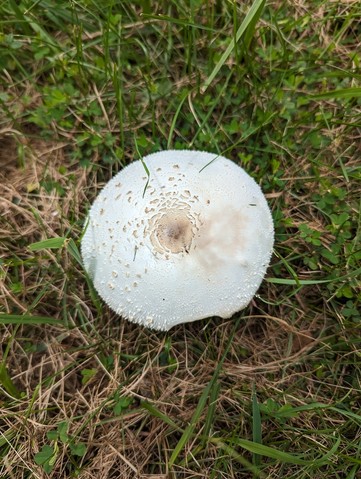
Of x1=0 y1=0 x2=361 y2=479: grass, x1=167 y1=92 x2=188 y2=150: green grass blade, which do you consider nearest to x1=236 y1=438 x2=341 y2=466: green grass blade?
x1=0 y1=0 x2=361 y2=479: grass

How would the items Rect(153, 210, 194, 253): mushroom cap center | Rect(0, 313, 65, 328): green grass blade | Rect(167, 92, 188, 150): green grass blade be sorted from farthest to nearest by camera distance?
Rect(167, 92, 188, 150): green grass blade, Rect(0, 313, 65, 328): green grass blade, Rect(153, 210, 194, 253): mushroom cap center

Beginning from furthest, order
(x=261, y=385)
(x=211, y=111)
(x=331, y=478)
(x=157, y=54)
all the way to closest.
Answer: (x=157, y=54)
(x=211, y=111)
(x=261, y=385)
(x=331, y=478)

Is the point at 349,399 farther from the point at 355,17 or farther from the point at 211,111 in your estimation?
the point at 355,17

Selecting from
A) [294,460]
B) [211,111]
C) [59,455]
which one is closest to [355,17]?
[211,111]

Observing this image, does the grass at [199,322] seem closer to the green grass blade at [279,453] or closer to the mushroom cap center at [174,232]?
the green grass blade at [279,453]

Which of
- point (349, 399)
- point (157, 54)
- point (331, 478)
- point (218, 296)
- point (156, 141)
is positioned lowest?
point (331, 478)

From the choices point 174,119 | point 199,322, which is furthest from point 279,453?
point 174,119

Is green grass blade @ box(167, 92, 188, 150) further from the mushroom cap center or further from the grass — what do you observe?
the mushroom cap center

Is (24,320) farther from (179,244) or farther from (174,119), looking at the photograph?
(174,119)
